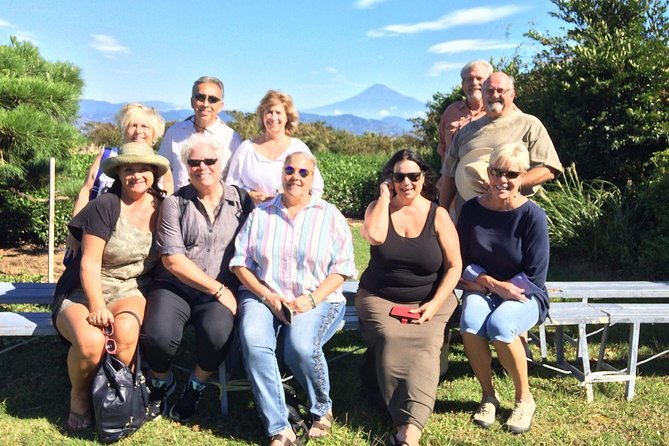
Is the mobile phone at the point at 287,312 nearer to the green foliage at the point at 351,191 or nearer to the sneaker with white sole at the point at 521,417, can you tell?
the sneaker with white sole at the point at 521,417

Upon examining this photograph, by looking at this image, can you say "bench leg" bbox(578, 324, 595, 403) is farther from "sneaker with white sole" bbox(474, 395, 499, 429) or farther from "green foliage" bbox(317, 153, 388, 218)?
"green foliage" bbox(317, 153, 388, 218)

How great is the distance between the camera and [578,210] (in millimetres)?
7855

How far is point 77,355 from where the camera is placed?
3.46 m

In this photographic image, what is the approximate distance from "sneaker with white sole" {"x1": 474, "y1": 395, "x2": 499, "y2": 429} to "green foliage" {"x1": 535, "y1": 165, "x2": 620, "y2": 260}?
455 centimetres

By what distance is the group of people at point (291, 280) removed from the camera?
11.5 feet

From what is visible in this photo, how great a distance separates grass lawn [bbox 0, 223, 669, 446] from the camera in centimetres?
353

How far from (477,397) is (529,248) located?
1109 mm

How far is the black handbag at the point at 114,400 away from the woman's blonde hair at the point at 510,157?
254 cm

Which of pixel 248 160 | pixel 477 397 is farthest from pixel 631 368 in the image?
pixel 248 160

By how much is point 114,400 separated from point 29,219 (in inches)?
218

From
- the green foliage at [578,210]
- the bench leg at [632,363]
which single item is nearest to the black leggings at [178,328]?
the bench leg at [632,363]

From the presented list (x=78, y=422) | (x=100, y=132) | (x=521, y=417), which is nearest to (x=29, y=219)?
(x=78, y=422)

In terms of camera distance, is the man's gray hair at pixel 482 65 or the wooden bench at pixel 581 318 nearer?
the wooden bench at pixel 581 318

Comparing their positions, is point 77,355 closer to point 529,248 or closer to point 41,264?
point 529,248
